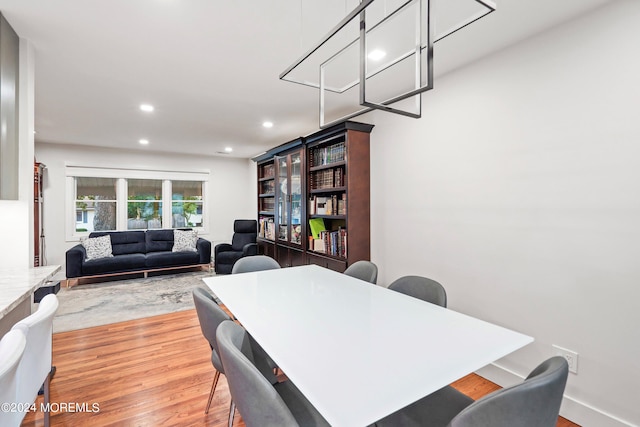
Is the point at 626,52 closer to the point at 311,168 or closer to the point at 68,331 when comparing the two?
the point at 311,168

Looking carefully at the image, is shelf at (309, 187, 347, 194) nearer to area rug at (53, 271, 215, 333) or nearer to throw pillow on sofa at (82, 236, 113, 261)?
area rug at (53, 271, 215, 333)

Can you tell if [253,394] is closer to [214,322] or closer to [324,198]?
[214,322]

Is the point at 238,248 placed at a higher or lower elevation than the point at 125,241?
lower

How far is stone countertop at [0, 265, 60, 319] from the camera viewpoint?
5.00 feet

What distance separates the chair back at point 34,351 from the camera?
1291mm

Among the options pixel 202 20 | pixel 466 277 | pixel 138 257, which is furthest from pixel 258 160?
pixel 466 277

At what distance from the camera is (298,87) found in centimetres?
297

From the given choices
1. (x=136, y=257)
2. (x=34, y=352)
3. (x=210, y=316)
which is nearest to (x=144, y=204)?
(x=136, y=257)

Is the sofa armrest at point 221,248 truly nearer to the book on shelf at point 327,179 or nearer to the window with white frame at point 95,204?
the window with white frame at point 95,204

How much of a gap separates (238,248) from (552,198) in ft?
16.9

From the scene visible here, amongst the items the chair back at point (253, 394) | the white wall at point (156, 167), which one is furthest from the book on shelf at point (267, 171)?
the chair back at point (253, 394)

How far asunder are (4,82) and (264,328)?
7.28 ft

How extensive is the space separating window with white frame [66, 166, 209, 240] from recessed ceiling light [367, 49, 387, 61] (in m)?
5.39

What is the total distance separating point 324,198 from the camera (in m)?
3.92
